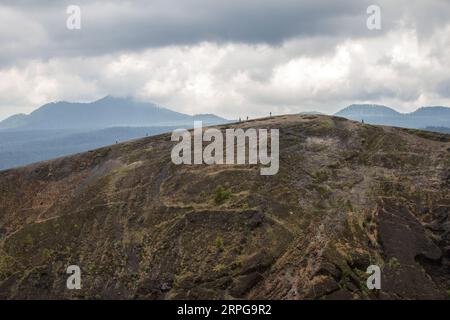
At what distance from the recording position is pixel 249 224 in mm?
52969

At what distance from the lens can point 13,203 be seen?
221ft

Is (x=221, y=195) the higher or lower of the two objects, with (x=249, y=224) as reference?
higher

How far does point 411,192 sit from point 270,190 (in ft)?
47.5

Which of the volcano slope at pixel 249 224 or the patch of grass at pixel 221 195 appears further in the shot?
the patch of grass at pixel 221 195

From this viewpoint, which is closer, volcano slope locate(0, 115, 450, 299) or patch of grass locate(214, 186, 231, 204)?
volcano slope locate(0, 115, 450, 299)

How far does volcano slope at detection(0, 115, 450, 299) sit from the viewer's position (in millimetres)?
47844

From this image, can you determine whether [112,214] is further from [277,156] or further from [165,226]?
[277,156]

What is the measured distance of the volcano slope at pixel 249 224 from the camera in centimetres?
4784

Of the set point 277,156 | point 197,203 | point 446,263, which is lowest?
point 446,263

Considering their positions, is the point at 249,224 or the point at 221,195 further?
the point at 221,195

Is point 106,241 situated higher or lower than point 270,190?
lower

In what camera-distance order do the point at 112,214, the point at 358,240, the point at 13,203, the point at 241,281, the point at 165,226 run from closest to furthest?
1. the point at 241,281
2. the point at 358,240
3. the point at 165,226
4. the point at 112,214
5. the point at 13,203
